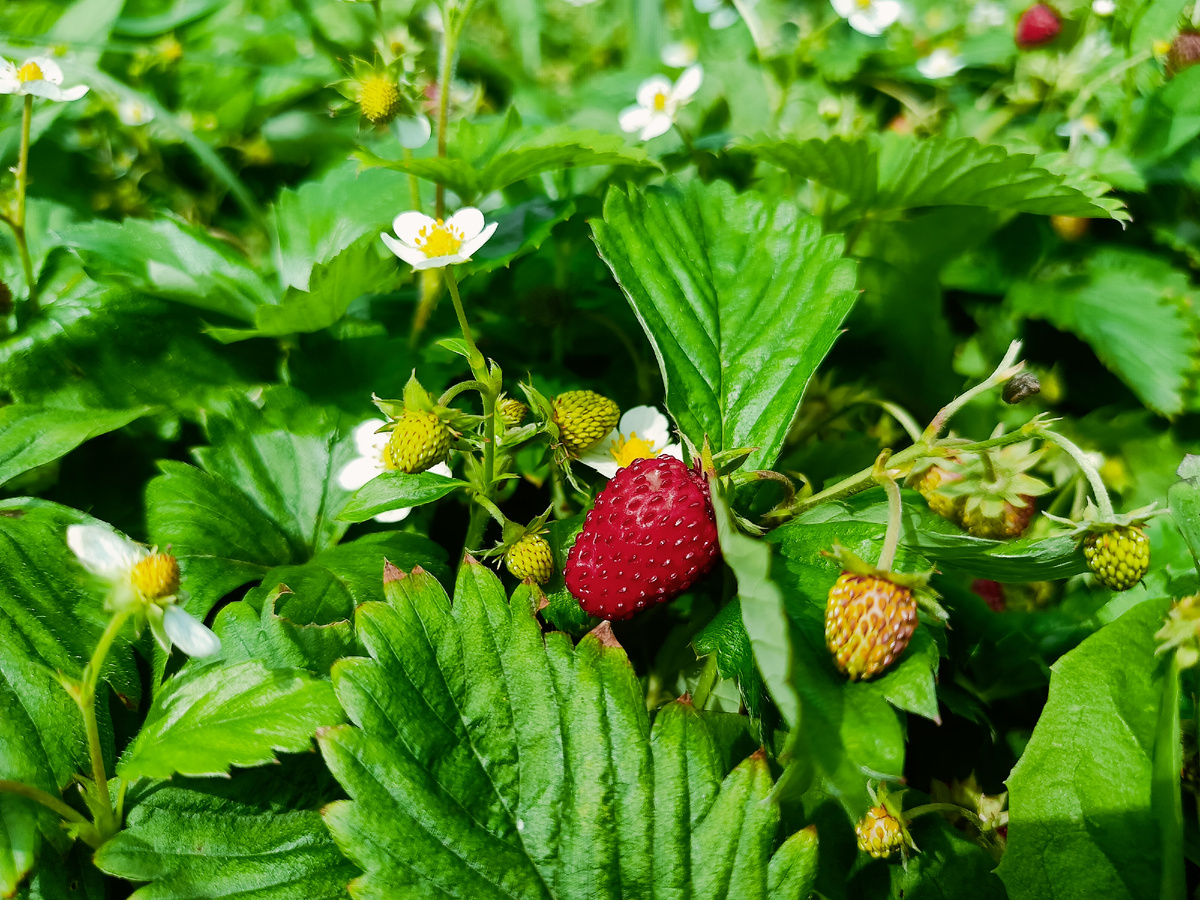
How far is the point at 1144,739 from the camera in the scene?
0.88 meters

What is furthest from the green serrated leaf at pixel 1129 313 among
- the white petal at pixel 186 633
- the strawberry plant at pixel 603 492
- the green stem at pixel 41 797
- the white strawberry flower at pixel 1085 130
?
the green stem at pixel 41 797

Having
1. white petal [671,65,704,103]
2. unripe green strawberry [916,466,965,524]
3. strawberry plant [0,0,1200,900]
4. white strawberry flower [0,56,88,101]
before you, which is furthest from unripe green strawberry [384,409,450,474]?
white petal [671,65,704,103]

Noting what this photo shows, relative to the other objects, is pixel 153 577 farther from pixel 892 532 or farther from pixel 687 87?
pixel 687 87

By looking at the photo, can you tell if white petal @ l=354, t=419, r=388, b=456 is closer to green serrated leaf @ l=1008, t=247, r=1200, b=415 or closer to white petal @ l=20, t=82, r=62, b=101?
white petal @ l=20, t=82, r=62, b=101

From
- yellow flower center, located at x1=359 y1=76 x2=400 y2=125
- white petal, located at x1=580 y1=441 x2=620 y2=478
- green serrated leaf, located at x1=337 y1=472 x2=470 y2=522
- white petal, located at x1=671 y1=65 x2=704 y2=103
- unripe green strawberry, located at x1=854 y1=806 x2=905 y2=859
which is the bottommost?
unripe green strawberry, located at x1=854 y1=806 x2=905 y2=859

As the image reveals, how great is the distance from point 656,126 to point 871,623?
1067mm

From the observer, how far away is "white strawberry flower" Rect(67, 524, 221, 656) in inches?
28.0

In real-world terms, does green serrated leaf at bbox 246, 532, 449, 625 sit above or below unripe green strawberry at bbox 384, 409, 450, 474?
below

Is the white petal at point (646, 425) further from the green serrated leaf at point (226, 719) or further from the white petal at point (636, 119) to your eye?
the white petal at point (636, 119)

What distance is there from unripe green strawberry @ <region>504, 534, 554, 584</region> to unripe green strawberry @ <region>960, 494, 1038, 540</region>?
1.61ft

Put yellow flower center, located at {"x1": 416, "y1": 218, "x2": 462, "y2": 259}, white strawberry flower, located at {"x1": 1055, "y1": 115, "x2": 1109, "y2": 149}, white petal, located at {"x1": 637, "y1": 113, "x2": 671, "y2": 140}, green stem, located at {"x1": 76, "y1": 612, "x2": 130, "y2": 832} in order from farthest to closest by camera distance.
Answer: white strawberry flower, located at {"x1": 1055, "y1": 115, "x2": 1109, "y2": 149}
white petal, located at {"x1": 637, "y1": 113, "x2": 671, "y2": 140}
yellow flower center, located at {"x1": 416, "y1": 218, "x2": 462, "y2": 259}
green stem, located at {"x1": 76, "y1": 612, "x2": 130, "y2": 832}

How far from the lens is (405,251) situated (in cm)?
98

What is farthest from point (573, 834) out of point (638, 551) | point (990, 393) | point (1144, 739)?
point (990, 393)

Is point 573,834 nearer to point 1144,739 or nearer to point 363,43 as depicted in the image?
point 1144,739
